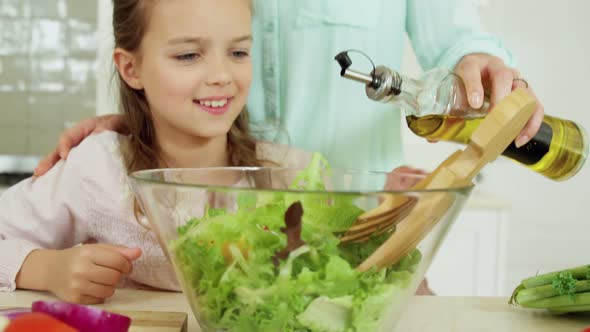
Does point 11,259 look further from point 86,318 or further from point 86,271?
point 86,318

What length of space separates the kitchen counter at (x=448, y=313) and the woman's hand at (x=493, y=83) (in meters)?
0.22

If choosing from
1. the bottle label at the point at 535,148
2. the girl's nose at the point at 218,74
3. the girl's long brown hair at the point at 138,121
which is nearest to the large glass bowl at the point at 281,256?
the bottle label at the point at 535,148

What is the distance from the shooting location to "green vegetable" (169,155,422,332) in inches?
27.6

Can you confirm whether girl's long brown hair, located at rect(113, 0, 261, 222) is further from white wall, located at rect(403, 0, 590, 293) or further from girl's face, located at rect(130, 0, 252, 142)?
white wall, located at rect(403, 0, 590, 293)

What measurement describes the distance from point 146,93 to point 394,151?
56 centimetres

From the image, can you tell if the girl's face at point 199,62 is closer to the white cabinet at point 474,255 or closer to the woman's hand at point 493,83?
the woman's hand at point 493,83

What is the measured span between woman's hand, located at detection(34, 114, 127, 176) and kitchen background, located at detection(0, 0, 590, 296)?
0.60 m

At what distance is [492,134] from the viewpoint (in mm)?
777

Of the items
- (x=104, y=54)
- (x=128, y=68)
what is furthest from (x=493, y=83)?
(x=104, y=54)

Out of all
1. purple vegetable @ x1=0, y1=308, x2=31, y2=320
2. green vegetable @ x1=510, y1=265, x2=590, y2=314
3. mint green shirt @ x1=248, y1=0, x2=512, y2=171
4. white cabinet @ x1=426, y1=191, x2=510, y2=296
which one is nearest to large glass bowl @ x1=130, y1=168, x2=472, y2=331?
purple vegetable @ x1=0, y1=308, x2=31, y2=320

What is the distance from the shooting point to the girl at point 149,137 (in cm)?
134

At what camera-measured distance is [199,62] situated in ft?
4.38

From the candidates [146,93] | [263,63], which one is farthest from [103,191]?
[263,63]

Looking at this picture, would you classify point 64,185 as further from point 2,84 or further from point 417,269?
point 2,84
